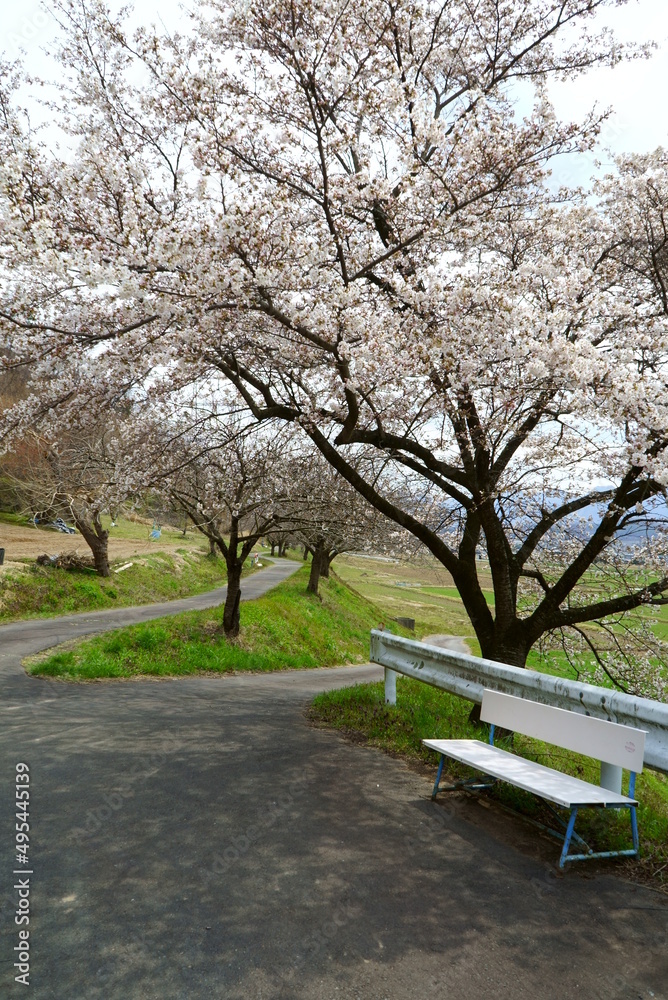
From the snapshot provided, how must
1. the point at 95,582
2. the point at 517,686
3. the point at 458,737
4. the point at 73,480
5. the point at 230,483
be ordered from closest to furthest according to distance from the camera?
the point at 517,686 → the point at 458,737 → the point at 230,483 → the point at 73,480 → the point at 95,582

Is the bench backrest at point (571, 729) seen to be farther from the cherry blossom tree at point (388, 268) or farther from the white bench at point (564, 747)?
the cherry blossom tree at point (388, 268)

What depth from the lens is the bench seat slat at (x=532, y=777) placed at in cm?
375

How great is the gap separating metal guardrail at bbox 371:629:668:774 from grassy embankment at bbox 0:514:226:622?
13148 mm

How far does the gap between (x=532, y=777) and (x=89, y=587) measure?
19071 millimetres

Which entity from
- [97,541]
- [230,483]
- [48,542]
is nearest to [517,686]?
[230,483]

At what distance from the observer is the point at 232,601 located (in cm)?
1606

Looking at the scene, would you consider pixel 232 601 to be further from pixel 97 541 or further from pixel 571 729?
pixel 571 729

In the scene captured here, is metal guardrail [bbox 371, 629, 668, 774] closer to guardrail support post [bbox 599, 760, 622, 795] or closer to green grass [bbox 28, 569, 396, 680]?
guardrail support post [bbox 599, 760, 622, 795]

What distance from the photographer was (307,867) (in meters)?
3.70

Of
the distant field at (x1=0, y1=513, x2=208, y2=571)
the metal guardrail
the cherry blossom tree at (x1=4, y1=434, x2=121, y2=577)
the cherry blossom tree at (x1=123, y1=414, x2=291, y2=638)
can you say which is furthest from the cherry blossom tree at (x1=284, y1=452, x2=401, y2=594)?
the distant field at (x1=0, y1=513, x2=208, y2=571)

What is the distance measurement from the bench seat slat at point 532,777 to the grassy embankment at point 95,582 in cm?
1517

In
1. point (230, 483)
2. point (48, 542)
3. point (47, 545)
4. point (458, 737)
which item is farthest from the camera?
point (48, 542)

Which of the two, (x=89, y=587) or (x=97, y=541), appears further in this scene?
(x=97, y=541)

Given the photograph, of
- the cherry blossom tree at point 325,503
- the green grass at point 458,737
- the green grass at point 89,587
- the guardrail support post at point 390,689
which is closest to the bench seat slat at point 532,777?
the green grass at point 458,737
